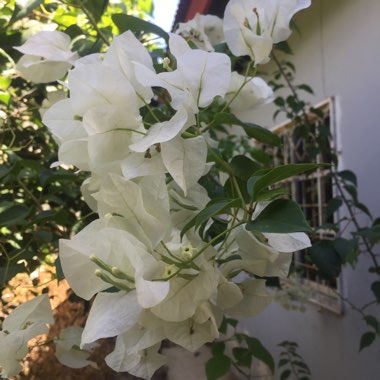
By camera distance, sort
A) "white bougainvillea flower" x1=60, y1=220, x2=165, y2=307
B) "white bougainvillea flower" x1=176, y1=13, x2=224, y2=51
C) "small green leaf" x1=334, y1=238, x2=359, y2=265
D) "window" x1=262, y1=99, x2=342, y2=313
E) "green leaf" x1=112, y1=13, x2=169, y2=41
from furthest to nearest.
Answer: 1. "window" x1=262, y1=99, x2=342, y2=313
2. "small green leaf" x1=334, y1=238, x2=359, y2=265
3. "white bougainvillea flower" x1=176, y1=13, x2=224, y2=51
4. "green leaf" x1=112, y1=13, x2=169, y2=41
5. "white bougainvillea flower" x1=60, y1=220, x2=165, y2=307

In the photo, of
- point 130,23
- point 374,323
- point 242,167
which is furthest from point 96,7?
point 374,323

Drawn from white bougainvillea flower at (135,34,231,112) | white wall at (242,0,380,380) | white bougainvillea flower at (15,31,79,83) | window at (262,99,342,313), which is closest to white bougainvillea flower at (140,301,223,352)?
white bougainvillea flower at (135,34,231,112)

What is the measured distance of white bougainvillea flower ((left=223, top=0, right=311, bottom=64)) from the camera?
549mm

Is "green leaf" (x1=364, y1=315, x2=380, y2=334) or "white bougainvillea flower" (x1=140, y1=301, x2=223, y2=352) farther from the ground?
"white bougainvillea flower" (x1=140, y1=301, x2=223, y2=352)

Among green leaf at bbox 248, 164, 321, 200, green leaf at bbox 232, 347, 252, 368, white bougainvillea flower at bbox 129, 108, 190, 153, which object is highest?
white bougainvillea flower at bbox 129, 108, 190, 153

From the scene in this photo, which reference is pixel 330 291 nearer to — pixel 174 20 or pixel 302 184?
pixel 302 184

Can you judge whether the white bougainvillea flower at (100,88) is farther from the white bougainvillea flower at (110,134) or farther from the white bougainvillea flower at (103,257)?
the white bougainvillea flower at (103,257)

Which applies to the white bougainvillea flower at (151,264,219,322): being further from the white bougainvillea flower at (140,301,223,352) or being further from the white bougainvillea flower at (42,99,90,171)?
the white bougainvillea flower at (42,99,90,171)

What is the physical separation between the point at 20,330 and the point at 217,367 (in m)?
0.72

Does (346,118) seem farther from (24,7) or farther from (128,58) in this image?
(128,58)

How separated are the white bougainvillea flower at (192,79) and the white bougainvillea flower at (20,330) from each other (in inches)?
14.3

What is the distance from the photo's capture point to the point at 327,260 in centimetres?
110

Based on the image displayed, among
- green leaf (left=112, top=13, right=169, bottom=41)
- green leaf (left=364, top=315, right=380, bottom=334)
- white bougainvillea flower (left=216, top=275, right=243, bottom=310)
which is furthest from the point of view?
green leaf (left=364, top=315, right=380, bottom=334)

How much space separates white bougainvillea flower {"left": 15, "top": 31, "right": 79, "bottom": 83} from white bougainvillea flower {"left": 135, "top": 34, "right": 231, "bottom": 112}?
0.31m
